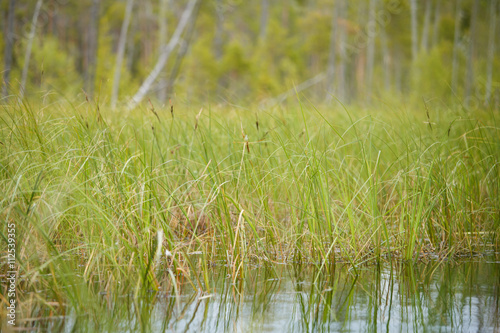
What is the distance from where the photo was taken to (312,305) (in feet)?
6.72

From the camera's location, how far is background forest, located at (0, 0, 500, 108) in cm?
1227

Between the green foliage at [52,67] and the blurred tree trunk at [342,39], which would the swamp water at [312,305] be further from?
the blurred tree trunk at [342,39]

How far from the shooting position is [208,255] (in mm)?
2658

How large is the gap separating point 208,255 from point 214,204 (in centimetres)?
31

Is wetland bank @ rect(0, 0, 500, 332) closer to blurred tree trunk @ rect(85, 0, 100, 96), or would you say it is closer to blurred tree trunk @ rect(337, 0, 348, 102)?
blurred tree trunk @ rect(85, 0, 100, 96)

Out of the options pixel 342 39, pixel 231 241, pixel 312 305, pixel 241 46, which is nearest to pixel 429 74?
pixel 342 39

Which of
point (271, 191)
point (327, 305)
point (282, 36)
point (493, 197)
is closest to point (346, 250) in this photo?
point (327, 305)

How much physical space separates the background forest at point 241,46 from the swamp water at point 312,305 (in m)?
7.72

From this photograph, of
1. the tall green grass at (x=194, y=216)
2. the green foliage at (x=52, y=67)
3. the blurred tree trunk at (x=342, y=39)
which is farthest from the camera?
the blurred tree trunk at (x=342, y=39)

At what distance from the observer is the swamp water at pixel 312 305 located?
1.84 m

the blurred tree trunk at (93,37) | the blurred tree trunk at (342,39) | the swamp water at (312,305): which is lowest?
the swamp water at (312,305)

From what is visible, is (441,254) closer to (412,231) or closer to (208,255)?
(412,231)

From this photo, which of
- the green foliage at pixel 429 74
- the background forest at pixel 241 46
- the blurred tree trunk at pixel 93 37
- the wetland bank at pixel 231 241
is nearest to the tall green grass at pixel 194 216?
the wetland bank at pixel 231 241

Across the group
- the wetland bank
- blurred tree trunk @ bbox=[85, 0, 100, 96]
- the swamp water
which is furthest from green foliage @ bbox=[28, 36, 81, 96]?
the swamp water
